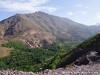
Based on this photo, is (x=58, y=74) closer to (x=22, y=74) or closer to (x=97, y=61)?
(x=22, y=74)

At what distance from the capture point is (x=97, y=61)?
39281mm

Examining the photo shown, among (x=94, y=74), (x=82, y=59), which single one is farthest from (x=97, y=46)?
(x=94, y=74)

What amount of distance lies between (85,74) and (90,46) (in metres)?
27.4

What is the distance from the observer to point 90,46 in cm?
5147

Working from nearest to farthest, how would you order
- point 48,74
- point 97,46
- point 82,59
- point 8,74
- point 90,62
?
point 8,74 < point 48,74 < point 90,62 < point 82,59 < point 97,46

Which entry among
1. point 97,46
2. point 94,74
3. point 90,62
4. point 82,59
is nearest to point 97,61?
point 90,62

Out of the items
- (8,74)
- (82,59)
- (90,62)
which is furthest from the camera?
(82,59)

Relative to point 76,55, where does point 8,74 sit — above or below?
above

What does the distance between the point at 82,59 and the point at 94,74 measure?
17.5m

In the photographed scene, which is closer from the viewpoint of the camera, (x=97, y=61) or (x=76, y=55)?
(x=97, y=61)

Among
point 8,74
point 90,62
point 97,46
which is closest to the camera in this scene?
point 8,74

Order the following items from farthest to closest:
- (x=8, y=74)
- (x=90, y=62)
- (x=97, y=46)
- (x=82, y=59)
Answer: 1. (x=97, y=46)
2. (x=82, y=59)
3. (x=90, y=62)
4. (x=8, y=74)

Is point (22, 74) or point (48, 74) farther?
point (48, 74)

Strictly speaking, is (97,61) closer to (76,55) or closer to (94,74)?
(76,55)
